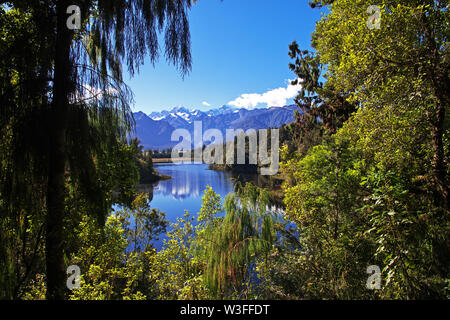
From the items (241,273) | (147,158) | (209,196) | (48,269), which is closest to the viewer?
(48,269)

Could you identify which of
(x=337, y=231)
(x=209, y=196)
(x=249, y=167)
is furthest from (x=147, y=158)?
(x=337, y=231)

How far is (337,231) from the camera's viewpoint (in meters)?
5.63

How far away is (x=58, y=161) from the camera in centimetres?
231

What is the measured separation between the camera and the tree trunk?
2297 millimetres

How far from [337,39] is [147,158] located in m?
51.5

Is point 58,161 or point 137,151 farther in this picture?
point 137,151

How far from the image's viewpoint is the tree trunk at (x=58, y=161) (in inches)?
90.4

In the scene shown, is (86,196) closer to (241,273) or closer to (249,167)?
(241,273)
